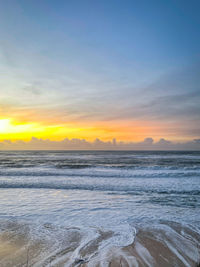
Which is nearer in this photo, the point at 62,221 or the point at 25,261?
the point at 25,261

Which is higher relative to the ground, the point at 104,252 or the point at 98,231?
the point at 104,252

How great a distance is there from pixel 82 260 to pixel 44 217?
9.66 ft

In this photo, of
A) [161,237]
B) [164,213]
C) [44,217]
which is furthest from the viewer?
[164,213]

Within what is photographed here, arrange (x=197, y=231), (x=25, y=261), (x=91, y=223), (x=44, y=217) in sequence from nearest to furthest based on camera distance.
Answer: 1. (x=25, y=261)
2. (x=197, y=231)
3. (x=91, y=223)
4. (x=44, y=217)

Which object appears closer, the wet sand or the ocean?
the wet sand

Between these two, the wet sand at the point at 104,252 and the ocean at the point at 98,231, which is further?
the ocean at the point at 98,231

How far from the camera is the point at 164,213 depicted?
6.53 metres

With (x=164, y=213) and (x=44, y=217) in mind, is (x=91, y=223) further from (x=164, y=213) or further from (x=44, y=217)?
(x=164, y=213)

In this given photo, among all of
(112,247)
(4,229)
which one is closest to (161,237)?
(112,247)

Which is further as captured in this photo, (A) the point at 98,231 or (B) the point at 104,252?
(A) the point at 98,231

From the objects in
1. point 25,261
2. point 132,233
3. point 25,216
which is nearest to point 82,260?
point 25,261

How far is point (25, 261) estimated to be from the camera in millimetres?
3467

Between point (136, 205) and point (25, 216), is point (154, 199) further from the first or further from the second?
point (25, 216)

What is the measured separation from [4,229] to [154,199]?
6.56m
